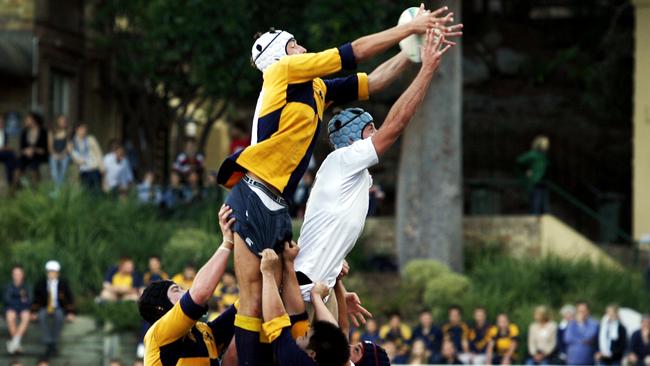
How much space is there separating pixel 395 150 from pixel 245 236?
2474cm

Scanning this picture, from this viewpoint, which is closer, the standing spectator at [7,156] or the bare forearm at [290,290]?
the bare forearm at [290,290]

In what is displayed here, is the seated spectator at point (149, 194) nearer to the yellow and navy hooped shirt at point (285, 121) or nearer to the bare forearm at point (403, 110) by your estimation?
the bare forearm at point (403, 110)

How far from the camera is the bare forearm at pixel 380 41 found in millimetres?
9281

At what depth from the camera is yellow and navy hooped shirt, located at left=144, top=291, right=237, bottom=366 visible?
381 inches

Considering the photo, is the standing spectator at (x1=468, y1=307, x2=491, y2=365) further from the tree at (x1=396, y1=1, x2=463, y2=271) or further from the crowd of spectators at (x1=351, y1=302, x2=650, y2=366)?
the tree at (x1=396, y1=1, x2=463, y2=271)

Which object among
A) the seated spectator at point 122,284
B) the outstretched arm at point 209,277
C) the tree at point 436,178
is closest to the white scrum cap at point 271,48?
the outstretched arm at point 209,277

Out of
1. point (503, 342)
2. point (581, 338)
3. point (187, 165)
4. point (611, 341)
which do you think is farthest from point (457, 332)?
point (187, 165)

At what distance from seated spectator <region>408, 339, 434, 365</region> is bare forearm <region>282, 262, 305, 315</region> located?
11.0m

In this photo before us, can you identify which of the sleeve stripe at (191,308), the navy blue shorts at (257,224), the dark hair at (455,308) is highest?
the navy blue shorts at (257,224)

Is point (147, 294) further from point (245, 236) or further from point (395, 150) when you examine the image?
point (395, 150)

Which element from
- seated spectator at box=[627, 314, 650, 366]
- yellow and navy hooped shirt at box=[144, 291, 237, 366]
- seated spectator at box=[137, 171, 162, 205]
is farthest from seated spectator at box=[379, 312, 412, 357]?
yellow and navy hooped shirt at box=[144, 291, 237, 366]

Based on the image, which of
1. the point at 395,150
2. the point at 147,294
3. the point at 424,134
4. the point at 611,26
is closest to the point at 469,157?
the point at 395,150

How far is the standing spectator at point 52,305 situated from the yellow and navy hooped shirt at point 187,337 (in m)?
12.6

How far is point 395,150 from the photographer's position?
34.0m
